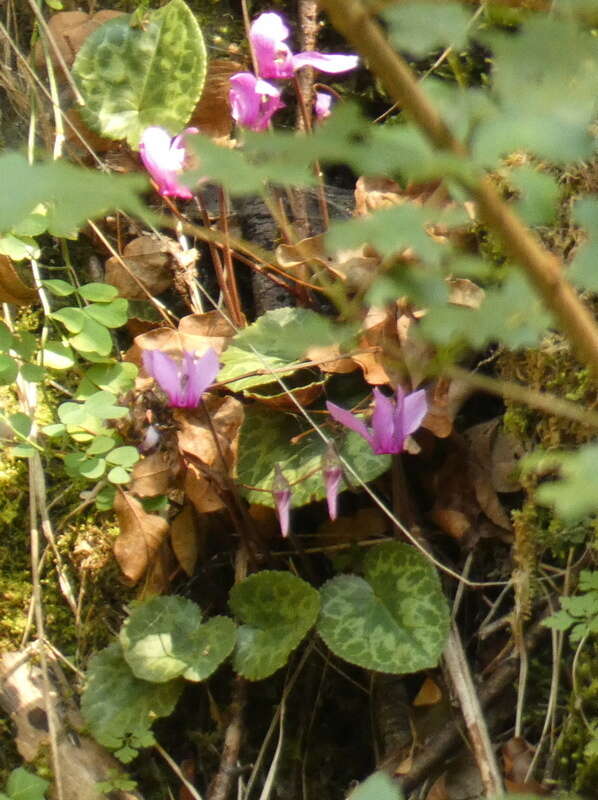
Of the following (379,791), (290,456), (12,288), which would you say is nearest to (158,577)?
(290,456)

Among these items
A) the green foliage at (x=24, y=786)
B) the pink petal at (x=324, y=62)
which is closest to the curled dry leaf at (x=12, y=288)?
the pink petal at (x=324, y=62)

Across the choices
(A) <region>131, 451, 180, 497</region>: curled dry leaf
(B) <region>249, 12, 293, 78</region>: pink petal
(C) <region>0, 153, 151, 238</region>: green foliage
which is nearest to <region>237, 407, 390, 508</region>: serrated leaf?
(A) <region>131, 451, 180, 497</region>: curled dry leaf

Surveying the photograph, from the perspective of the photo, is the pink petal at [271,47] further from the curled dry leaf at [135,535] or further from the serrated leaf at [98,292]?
the curled dry leaf at [135,535]

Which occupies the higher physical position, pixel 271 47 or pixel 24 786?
pixel 271 47

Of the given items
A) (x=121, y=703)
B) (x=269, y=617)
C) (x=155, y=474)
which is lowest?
(x=121, y=703)

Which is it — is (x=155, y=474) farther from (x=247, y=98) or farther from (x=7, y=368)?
(x=247, y=98)
